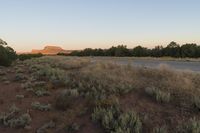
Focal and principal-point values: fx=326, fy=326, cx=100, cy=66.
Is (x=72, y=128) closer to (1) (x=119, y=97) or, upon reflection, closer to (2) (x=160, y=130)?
(1) (x=119, y=97)

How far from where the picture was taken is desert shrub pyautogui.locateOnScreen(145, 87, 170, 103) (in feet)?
36.5

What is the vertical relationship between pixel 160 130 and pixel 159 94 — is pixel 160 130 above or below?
below

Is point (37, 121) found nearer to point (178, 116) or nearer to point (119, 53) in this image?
point (178, 116)

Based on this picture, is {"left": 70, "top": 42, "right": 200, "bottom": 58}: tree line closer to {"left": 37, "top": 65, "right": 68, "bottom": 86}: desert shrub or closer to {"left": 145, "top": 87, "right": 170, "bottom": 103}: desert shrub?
{"left": 37, "top": 65, "right": 68, "bottom": 86}: desert shrub

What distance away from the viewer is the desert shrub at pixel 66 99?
478 inches

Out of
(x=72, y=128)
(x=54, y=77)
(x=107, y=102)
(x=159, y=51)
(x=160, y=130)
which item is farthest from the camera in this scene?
(x=159, y=51)

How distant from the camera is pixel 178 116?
10.0 metres

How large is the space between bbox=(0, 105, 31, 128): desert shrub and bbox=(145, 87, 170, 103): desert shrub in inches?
175

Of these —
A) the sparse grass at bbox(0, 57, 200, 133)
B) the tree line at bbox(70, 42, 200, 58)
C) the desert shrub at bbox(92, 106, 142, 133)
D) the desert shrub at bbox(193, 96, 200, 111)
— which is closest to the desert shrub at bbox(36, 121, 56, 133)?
the sparse grass at bbox(0, 57, 200, 133)

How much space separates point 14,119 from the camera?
11.8 meters

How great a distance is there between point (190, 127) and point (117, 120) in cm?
219

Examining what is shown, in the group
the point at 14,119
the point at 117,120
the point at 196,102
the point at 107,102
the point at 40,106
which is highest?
the point at 196,102

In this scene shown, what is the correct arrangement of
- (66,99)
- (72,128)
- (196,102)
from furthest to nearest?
(66,99) < (196,102) < (72,128)

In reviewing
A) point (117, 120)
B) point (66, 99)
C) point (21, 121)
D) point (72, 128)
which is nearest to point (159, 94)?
point (117, 120)
